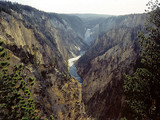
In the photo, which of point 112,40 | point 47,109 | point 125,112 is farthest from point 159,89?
point 112,40

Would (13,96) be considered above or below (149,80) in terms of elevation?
below

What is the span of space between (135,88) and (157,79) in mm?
1676

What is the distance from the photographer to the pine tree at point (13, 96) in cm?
1156

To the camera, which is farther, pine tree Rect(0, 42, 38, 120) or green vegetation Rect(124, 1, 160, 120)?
pine tree Rect(0, 42, 38, 120)

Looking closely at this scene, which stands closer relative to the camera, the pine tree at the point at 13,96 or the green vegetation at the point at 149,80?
the green vegetation at the point at 149,80

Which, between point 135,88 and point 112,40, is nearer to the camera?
point 135,88

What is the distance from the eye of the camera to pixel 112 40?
73250 mm

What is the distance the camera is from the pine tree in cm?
1156

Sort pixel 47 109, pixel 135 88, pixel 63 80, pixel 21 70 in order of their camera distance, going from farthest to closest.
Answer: pixel 63 80, pixel 47 109, pixel 21 70, pixel 135 88

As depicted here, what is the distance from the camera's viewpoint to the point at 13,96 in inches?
473

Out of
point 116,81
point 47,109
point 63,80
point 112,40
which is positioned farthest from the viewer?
point 112,40

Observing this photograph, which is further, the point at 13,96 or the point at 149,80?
the point at 13,96

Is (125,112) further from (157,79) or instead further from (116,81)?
(157,79)

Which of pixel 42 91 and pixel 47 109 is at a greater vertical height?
pixel 42 91
